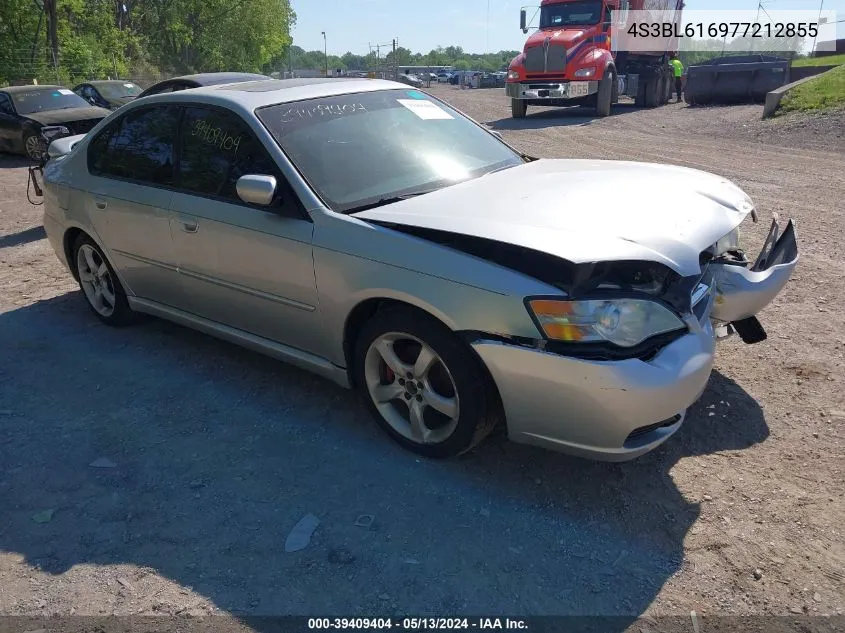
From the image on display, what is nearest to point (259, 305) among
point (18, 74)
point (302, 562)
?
point (302, 562)

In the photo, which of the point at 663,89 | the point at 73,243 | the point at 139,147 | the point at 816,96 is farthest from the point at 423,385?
the point at 663,89

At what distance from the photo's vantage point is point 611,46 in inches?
782

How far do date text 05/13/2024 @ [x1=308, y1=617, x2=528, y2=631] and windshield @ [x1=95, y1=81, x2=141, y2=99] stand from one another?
17526 mm

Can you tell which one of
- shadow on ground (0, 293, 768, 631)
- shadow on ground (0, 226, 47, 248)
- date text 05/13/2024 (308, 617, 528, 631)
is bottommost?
date text 05/13/2024 (308, 617, 528, 631)

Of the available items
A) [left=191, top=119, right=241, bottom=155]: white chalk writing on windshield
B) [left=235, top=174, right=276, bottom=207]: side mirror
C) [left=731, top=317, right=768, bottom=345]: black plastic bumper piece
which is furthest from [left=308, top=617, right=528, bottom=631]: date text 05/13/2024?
[left=191, top=119, right=241, bottom=155]: white chalk writing on windshield

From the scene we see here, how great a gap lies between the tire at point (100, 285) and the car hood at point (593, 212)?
248cm

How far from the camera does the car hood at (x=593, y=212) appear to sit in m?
2.80

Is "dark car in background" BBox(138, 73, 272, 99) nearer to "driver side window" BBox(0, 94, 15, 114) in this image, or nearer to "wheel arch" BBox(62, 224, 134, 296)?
"wheel arch" BBox(62, 224, 134, 296)

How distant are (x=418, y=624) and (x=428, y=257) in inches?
56.4

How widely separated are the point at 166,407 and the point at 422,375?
1666 millimetres

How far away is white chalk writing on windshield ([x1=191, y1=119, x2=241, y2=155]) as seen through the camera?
383 cm

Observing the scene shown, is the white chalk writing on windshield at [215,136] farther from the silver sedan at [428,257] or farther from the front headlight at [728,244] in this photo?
the front headlight at [728,244]

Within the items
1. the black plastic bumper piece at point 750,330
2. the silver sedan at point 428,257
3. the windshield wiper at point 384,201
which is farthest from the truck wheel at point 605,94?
the windshield wiper at point 384,201

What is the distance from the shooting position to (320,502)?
3047mm
